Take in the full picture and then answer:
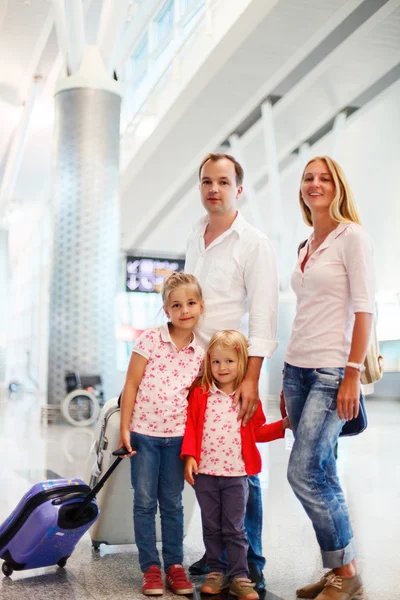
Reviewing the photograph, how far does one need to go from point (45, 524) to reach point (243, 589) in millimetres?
1001

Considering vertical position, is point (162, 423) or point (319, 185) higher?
point (319, 185)

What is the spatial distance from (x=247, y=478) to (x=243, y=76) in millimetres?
12644

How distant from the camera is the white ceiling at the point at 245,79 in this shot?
12820 mm

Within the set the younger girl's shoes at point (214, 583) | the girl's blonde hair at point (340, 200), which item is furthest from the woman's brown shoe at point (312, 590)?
the girl's blonde hair at point (340, 200)

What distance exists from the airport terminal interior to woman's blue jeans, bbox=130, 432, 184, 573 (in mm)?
505

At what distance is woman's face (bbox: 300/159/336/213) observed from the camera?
3393 mm

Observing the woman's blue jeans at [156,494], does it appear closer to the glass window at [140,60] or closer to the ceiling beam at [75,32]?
the ceiling beam at [75,32]

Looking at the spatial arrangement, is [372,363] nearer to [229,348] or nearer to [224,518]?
[229,348]

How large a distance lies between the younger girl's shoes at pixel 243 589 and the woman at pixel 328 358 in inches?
10.4

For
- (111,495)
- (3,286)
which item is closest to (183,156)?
(111,495)

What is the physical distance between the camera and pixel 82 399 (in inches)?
460

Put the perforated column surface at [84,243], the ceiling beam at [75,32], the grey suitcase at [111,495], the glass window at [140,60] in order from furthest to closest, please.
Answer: the glass window at [140,60]
the perforated column surface at [84,243]
the ceiling beam at [75,32]
the grey suitcase at [111,495]

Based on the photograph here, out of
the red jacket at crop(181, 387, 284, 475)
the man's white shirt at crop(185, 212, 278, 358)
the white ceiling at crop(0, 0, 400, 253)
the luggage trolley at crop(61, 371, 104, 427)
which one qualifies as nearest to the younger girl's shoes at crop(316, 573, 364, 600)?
the red jacket at crop(181, 387, 284, 475)

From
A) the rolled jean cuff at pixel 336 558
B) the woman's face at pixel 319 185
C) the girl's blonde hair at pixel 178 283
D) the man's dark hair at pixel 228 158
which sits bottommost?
the rolled jean cuff at pixel 336 558
